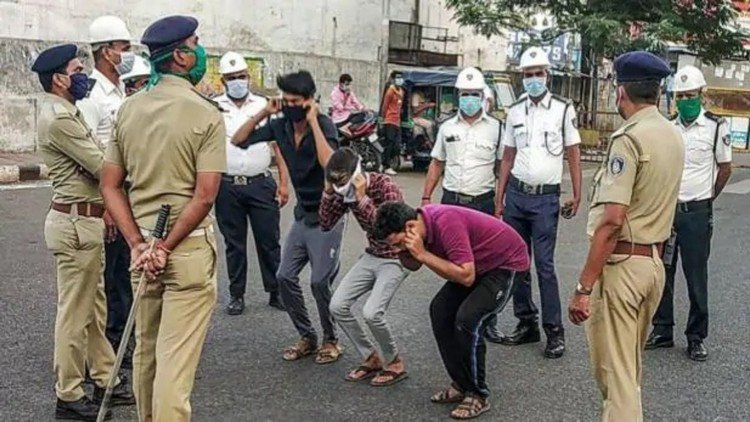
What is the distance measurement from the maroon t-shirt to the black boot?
1.05 m

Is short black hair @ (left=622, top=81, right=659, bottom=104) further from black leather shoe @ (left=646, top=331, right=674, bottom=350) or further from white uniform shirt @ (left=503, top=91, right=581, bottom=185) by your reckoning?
black leather shoe @ (left=646, top=331, right=674, bottom=350)

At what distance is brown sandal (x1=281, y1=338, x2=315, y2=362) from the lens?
5.77 m

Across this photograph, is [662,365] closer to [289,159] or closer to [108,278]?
[289,159]

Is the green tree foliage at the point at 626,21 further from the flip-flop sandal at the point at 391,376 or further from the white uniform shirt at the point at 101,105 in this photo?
the white uniform shirt at the point at 101,105

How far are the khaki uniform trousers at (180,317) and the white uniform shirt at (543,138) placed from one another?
2.77 m

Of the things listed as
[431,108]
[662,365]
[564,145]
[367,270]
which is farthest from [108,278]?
[431,108]

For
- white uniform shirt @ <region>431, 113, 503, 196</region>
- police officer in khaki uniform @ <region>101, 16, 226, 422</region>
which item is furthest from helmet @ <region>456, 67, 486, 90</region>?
police officer in khaki uniform @ <region>101, 16, 226, 422</region>

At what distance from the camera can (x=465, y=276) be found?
15.1 feet

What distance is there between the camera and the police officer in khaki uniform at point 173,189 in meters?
3.72

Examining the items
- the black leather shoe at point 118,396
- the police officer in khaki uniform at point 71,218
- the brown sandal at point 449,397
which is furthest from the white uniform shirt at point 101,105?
the brown sandal at point 449,397

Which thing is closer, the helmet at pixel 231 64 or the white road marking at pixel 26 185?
the helmet at pixel 231 64

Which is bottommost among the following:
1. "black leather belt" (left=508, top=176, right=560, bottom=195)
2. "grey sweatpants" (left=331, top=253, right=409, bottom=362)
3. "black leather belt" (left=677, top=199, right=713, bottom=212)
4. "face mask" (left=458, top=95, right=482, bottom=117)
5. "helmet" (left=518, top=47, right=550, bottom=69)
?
"grey sweatpants" (left=331, top=253, right=409, bottom=362)

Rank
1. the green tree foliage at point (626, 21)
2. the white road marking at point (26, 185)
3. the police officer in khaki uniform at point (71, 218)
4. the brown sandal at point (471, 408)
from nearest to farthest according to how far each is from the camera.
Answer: the police officer in khaki uniform at point (71, 218) < the brown sandal at point (471, 408) < the white road marking at point (26, 185) < the green tree foliage at point (626, 21)

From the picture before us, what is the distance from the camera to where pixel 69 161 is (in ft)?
15.2
